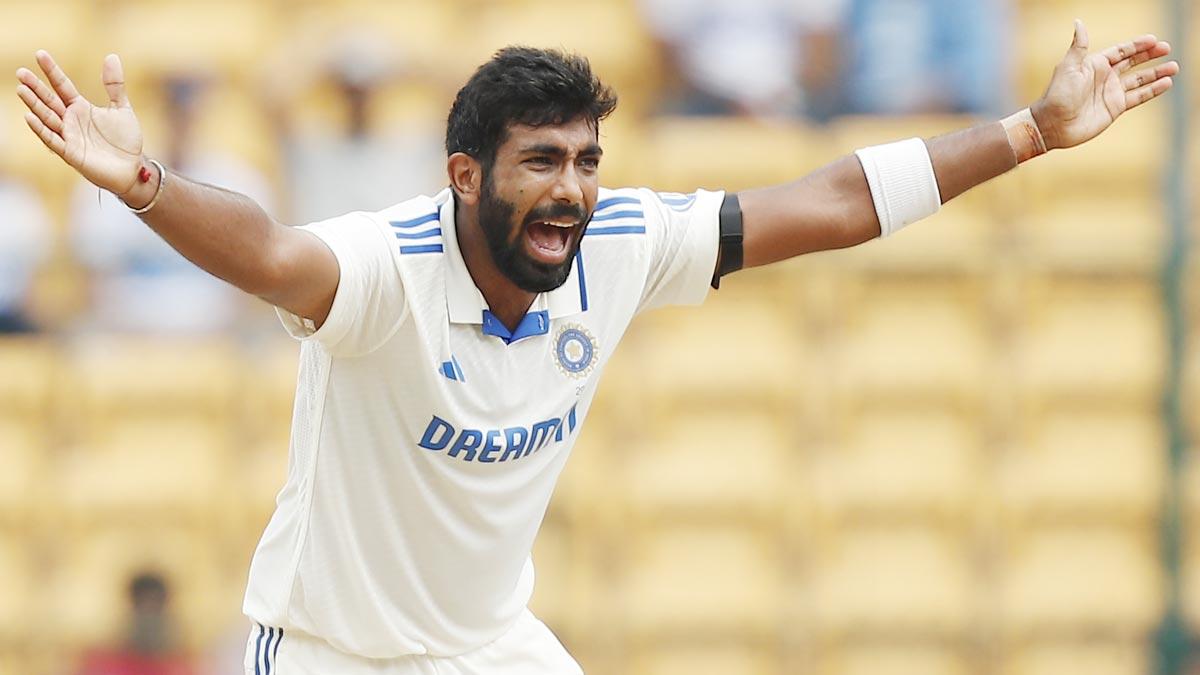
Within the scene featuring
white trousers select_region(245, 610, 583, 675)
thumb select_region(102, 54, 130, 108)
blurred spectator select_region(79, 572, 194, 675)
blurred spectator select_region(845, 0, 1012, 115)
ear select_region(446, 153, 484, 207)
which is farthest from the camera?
blurred spectator select_region(845, 0, 1012, 115)

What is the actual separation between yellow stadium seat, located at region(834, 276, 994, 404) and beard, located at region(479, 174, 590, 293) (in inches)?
162

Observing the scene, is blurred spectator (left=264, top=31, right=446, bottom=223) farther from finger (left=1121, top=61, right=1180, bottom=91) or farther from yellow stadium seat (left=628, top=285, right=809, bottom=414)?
finger (left=1121, top=61, right=1180, bottom=91)

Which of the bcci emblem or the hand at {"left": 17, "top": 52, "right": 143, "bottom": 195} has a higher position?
the hand at {"left": 17, "top": 52, "right": 143, "bottom": 195}

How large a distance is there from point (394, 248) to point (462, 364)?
12.0 inches

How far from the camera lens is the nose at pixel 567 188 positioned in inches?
158

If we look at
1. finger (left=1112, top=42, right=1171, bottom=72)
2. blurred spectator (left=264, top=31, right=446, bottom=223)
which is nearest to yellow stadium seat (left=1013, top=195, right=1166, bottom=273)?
blurred spectator (left=264, top=31, right=446, bottom=223)

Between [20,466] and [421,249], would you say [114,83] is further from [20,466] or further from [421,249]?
[20,466]

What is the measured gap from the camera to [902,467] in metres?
8.02

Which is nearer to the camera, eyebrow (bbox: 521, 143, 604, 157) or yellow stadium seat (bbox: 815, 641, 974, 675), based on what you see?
eyebrow (bbox: 521, 143, 604, 157)

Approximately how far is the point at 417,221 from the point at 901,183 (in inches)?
46.7

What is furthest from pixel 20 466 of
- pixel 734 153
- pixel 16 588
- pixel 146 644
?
pixel 734 153

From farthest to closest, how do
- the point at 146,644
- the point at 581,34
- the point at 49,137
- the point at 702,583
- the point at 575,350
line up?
the point at 581,34
the point at 702,583
the point at 146,644
the point at 575,350
the point at 49,137

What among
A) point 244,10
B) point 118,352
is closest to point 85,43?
point 244,10

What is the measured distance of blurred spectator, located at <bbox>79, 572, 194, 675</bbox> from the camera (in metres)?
7.47
